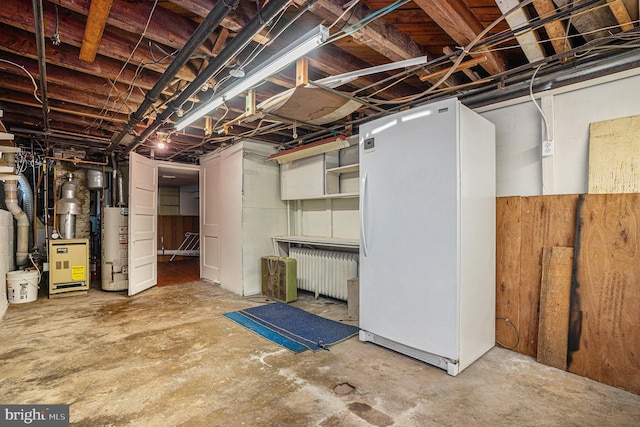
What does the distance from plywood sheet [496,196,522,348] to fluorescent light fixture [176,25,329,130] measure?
2.18m

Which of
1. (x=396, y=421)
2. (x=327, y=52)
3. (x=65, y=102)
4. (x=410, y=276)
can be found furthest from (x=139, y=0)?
(x=396, y=421)

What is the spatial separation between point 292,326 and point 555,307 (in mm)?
2440

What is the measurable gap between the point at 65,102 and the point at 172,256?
5.65 m

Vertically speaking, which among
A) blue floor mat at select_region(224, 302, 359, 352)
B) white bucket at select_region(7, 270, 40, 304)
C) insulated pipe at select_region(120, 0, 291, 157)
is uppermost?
insulated pipe at select_region(120, 0, 291, 157)

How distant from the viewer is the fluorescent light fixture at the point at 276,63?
1753 mm

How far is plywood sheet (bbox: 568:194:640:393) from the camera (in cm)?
214

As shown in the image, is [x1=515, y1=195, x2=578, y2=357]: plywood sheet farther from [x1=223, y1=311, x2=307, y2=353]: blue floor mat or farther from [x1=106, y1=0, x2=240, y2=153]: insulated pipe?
[x1=106, y1=0, x2=240, y2=153]: insulated pipe

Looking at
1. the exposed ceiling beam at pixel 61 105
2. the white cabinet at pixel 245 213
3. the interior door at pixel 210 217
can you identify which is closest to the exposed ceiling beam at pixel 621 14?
the white cabinet at pixel 245 213

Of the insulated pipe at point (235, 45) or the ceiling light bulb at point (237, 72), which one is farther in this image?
the ceiling light bulb at point (237, 72)

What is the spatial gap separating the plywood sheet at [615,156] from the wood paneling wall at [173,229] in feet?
29.3

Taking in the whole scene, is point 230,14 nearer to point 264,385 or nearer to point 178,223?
point 264,385

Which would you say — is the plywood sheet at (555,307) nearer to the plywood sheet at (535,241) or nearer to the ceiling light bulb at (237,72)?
the plywood sheet at (535,241)

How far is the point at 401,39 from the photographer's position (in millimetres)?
2279

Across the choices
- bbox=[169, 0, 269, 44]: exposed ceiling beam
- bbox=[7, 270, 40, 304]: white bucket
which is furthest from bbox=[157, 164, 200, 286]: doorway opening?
bbox=[169, 0, 269, 44]: exposed ceiling beam
